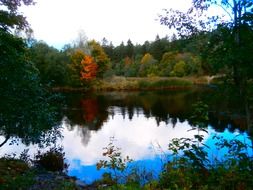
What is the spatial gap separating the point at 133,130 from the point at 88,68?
3813 cm

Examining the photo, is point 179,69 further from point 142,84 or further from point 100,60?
point 100,60

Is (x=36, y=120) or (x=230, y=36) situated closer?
(x=230, y=36)

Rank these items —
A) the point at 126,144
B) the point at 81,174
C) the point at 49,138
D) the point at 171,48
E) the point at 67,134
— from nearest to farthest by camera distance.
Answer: the point at 171,48, the point at 49,138, the point at 81,174, the point at 126,144, the point at 67,134

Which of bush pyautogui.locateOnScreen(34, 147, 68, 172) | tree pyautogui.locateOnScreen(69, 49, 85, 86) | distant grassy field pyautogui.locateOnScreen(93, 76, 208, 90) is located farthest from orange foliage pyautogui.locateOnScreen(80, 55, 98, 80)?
bush pyautogui.locateOnScreen(34, 147, 68, 172)

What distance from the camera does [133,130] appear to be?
26.6 metres

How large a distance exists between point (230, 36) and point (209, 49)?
2.12 feet

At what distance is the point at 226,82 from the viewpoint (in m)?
8.08

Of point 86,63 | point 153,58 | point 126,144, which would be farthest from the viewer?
point 153,58

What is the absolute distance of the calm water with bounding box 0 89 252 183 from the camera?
16.5 metres

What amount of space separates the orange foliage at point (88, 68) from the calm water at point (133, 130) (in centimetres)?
2191

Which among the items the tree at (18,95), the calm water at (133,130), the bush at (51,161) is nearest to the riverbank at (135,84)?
the calm water at (133,130)

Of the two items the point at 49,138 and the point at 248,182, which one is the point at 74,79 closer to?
the point at 49,138

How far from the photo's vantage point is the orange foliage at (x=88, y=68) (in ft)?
208

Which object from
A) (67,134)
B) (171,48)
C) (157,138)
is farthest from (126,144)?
(171,48)
